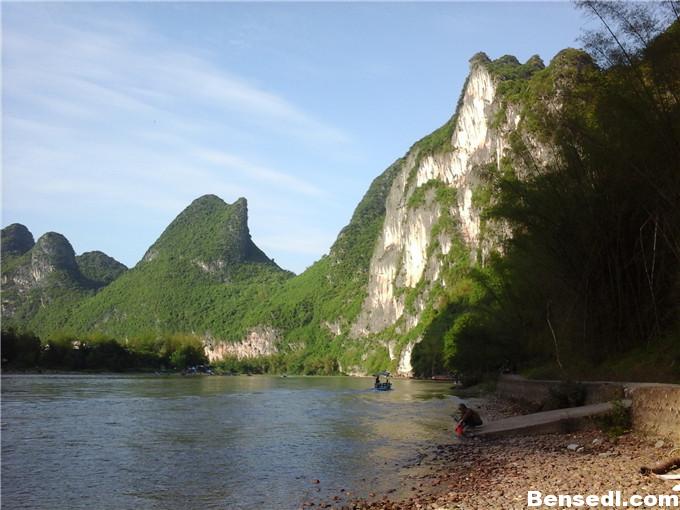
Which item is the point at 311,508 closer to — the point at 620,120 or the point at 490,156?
the point at 620,120

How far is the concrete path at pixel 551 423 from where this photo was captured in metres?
15.1

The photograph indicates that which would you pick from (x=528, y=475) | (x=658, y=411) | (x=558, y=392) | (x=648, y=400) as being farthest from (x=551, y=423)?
(x=528, y=475)

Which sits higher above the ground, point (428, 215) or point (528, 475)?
point (428, 215)

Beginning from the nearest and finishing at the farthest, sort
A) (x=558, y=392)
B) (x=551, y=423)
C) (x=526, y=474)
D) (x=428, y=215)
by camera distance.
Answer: (x=526, y=474)
(x=551, y=423)
(x=558, y=392)
(x=428, y=215)

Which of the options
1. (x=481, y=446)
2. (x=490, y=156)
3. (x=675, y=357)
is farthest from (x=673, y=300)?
(x=490, y=156)

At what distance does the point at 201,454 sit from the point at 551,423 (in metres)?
9.64

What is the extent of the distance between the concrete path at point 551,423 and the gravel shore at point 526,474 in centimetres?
49

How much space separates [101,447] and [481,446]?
1160 centimetres

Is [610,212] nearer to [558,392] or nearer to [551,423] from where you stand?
[558,392]

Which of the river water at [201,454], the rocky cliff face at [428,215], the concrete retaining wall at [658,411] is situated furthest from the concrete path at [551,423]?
the rocky cliff face at [428,215]

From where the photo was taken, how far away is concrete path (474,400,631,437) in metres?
15.1

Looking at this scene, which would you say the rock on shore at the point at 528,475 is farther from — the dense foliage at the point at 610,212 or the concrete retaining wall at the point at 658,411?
the dense foliage at the point at 610,212

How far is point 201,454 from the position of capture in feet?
57.9

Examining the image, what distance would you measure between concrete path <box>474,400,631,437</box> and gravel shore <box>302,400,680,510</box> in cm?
49
